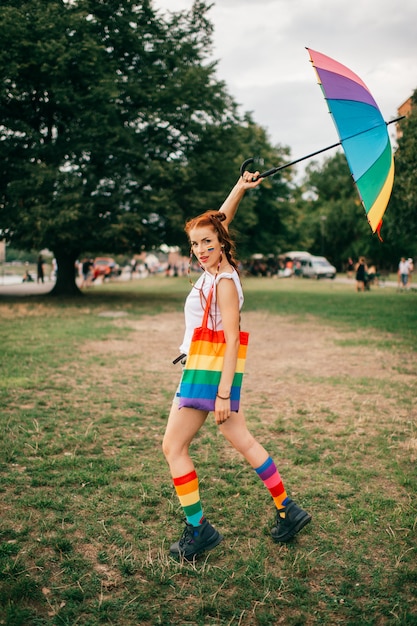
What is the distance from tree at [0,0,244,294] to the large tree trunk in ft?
9.94

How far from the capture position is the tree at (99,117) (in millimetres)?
18156

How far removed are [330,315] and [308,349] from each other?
661cm

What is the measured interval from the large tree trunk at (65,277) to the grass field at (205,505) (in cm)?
1636

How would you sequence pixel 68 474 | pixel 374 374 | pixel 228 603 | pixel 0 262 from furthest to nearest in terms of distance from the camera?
pixel 0 262 < pixel 374 374 < pixel 68 474 < pixel 228 603

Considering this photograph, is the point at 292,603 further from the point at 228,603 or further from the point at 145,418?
the point at 145,418

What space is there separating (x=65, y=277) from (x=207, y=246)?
22349mm

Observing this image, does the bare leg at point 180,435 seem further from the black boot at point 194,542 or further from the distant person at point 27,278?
the distant person at point 27,278

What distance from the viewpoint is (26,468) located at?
4418mm

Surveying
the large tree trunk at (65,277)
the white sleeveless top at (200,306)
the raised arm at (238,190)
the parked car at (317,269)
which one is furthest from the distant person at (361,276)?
the white sleeveless top at (200,306)

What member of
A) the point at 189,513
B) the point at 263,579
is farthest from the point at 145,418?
the point at 263,579

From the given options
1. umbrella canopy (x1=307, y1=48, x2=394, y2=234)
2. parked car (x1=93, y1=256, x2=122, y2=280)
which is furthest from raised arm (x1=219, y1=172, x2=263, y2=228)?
parked car (x1=93, y1=256, x2=122, y2=280)

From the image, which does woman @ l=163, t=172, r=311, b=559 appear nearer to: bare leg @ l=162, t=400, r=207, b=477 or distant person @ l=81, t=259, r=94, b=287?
bare leg @ l=162, t=400, r=207, b=477

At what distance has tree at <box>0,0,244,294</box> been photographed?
18156mm

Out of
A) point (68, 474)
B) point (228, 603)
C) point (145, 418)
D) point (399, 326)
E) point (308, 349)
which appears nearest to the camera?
point (228, 603)
